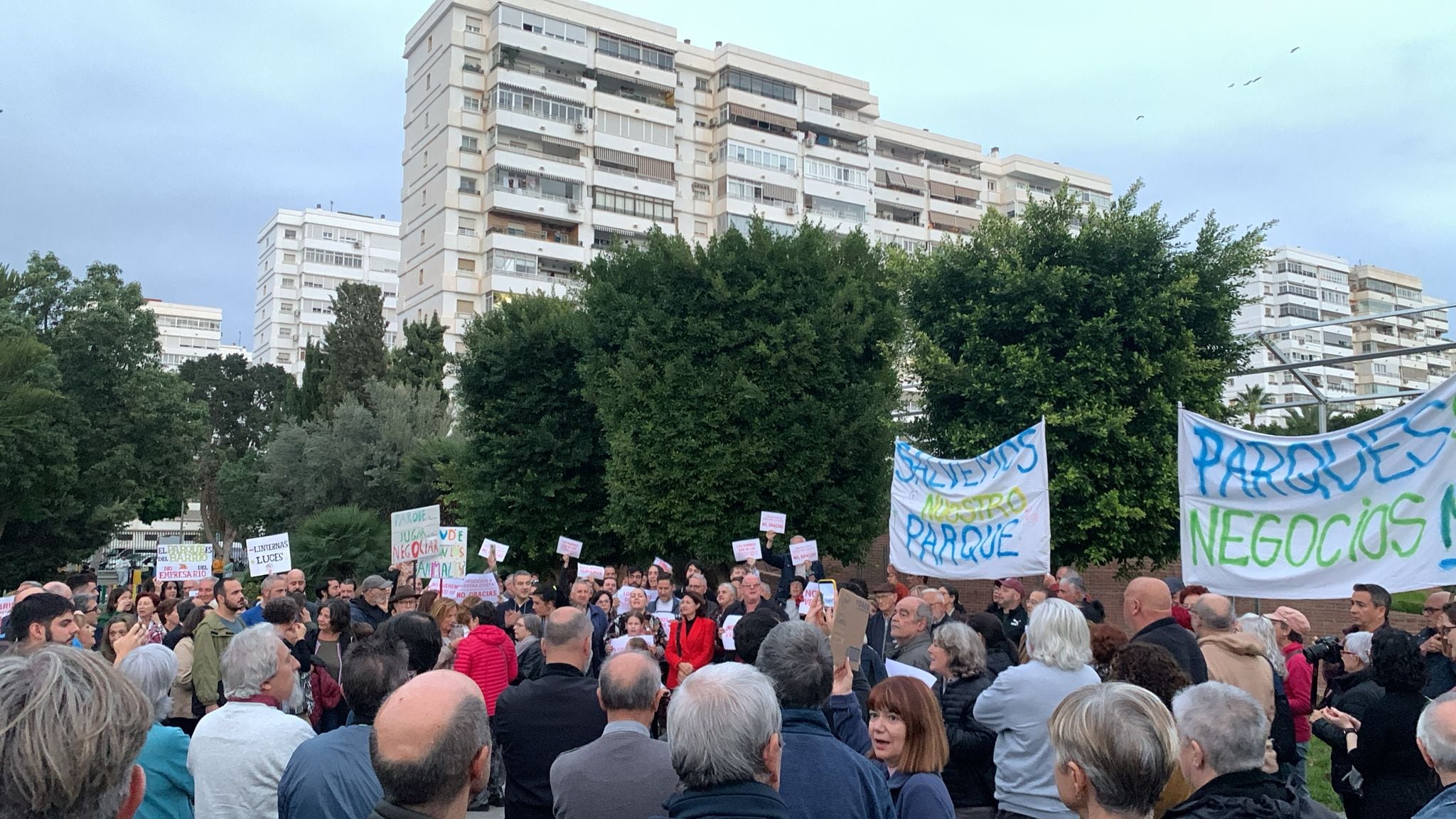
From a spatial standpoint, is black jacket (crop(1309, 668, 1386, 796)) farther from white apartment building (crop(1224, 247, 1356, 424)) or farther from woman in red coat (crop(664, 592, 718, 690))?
white apartment building (crop(1224, 247, 1356, 424))

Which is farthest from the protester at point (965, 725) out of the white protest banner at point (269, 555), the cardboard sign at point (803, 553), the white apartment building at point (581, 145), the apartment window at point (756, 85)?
the apartment window at point (756, 85)

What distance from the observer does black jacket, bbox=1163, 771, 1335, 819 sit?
365cm

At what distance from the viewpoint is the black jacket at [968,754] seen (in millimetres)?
5402

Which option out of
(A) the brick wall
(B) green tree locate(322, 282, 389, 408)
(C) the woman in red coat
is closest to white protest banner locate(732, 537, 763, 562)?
(A) the brick wall

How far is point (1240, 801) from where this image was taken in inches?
144

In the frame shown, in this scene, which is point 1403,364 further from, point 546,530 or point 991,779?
point 991,779

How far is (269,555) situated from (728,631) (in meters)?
7.24

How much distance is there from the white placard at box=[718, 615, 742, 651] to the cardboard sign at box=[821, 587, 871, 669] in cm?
392

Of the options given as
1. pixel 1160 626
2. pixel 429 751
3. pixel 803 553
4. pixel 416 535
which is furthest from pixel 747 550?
pixel 429 751

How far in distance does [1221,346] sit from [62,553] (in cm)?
3581

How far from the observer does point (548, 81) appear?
6216cm

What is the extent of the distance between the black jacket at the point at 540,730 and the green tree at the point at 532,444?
2348 centimetres

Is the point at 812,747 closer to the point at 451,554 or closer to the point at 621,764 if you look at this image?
the point at 621,764

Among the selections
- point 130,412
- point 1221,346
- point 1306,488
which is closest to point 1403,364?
point 1221,346
